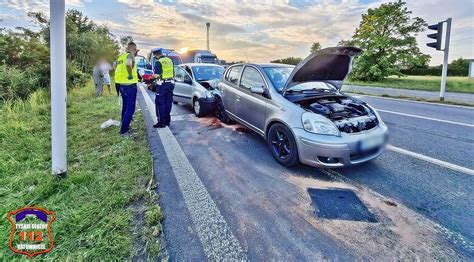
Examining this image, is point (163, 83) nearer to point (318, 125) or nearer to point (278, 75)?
point (278, 75)

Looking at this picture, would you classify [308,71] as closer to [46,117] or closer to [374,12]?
[46,117]

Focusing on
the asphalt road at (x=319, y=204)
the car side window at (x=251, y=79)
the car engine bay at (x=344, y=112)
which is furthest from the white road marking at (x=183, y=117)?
the car engine bay at (x=344, y=112)

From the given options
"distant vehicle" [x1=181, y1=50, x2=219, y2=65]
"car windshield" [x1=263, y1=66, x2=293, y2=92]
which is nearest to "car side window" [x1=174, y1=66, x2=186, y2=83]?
"car windshield" [x1=263, y1=66, x2=293, y2=92]

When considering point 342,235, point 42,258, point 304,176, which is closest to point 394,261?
point 342,235

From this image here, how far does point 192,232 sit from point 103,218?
0.91m

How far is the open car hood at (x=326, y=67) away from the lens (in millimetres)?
3701

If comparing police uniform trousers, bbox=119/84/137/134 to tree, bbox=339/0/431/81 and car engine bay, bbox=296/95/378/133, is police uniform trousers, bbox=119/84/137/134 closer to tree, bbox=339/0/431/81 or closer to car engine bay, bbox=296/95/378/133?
car engine bay, bbox=296/95/378/133

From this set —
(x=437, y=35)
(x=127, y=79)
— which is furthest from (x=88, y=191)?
(x=437, y=35)

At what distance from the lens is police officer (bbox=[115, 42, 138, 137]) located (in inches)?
191

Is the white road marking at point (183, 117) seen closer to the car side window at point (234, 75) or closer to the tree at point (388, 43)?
the car side window at point (234, 75)

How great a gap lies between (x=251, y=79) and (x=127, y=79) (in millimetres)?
2578

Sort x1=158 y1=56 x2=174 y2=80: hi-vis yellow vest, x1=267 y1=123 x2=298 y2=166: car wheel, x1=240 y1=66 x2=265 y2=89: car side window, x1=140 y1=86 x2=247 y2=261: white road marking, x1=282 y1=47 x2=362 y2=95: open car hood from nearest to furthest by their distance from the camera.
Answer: x1=140 y1=86 x2=247 y2=261: white road marking
x1=267 y1=123 x2=298 y2=166: car wheel
x1=282 y1=47 x2=362 y2=95: open car hood
x1=240 y1=66 x2=265 y2=89: car side window
x1=158 y1=56 x2=174 y2=80: hi-vis yellow vest

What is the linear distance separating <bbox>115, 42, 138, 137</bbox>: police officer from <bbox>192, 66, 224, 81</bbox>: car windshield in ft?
7.83

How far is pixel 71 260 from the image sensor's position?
6.05 ft
